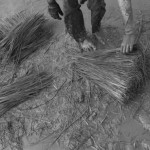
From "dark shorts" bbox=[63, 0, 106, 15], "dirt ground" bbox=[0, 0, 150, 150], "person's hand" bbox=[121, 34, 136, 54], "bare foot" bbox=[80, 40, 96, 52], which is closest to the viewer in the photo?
"dirt ground" bbox=[0, 0, 150, 150]

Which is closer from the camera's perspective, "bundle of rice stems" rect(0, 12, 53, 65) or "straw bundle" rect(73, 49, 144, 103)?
"straw bundle" rect(73, 49, 144, 103)

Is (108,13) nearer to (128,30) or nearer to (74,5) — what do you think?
(74,5)

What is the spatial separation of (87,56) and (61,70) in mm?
332

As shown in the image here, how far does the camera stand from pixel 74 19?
7.32 feet

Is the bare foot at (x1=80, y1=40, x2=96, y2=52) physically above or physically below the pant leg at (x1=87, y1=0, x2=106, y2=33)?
below

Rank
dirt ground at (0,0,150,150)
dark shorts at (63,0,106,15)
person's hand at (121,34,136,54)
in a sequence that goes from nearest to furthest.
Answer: dirt ground at (0,0,150,150), person's hand at (121,34,136,54), dark shorts at (63,0,106,15)

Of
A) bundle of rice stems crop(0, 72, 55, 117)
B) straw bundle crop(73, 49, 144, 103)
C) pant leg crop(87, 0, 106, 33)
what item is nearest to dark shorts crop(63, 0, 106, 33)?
pant leg crop(87, 0, 106, 33)

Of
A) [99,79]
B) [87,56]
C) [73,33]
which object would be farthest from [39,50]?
[99,79]

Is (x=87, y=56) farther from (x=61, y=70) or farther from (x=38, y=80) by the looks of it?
(x=38, y=80)

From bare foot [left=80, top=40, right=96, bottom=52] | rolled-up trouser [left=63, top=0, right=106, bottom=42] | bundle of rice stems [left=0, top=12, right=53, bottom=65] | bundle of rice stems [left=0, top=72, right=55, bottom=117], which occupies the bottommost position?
bundle of rice stems [left=0, top=72, right=55, bottom=117]

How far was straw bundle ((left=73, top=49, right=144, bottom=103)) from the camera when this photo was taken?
1898mm

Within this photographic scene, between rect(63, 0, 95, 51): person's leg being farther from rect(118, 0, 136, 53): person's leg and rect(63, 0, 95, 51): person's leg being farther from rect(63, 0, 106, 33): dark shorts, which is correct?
rect(118, 0, 136, 53): person's leg

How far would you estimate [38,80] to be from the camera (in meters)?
2.30

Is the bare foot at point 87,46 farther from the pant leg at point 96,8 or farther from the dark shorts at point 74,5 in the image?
the dark shorts at point 74,5
